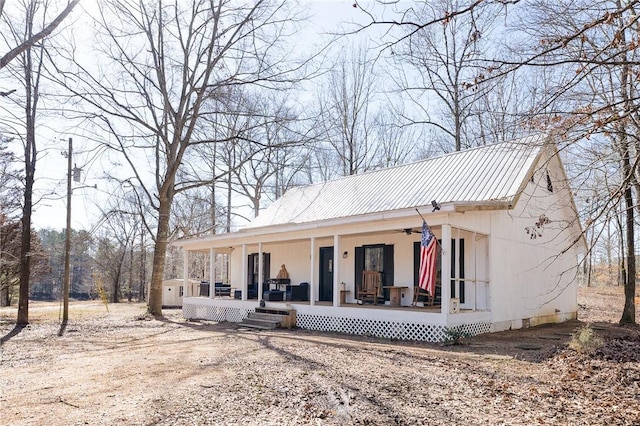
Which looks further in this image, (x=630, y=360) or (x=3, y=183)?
(x=3, y=183)

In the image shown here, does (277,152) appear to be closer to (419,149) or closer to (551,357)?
(419,149)

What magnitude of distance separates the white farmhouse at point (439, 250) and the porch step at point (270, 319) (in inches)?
11.5

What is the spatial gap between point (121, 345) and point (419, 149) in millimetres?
22028

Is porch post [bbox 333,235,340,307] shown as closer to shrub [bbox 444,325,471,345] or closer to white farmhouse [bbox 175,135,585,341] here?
white farmhouse [bbox 175,135,585,341]

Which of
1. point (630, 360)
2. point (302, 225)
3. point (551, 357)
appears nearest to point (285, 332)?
point (302, 225)

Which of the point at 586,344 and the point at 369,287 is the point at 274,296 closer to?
the point at 369,287

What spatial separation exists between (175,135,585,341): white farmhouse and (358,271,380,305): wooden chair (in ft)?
0.39

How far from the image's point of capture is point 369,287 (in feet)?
46.8

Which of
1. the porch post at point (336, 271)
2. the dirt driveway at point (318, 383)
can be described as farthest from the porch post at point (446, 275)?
the porch post at point (336, 271)

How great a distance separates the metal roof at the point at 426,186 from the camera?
40.0ft

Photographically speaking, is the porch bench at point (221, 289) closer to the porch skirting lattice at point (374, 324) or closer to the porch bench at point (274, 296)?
the porch skirting lattice at point (374, 324)

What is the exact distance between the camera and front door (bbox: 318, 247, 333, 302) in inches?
634

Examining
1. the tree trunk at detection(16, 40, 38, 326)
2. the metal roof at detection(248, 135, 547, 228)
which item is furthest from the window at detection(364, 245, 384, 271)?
the tree trunk at detection(16, 40, 38, 326)

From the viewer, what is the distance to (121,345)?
10945mm
